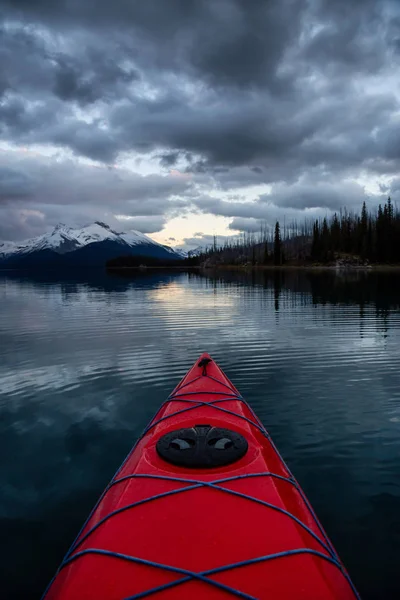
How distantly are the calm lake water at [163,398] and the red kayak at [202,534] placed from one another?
168 cm

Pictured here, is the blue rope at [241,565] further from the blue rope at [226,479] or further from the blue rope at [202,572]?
the blue rope at [226,479]

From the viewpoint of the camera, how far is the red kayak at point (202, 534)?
2908mm

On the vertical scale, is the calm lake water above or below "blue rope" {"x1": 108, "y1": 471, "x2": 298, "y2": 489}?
below

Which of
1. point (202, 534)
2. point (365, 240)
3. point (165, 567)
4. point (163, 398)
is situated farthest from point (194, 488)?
point (365, 240)

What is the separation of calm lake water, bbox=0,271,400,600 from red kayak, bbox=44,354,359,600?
1679 mm

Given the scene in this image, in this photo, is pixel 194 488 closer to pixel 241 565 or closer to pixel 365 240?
pixel 241 565

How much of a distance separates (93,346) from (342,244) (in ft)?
462

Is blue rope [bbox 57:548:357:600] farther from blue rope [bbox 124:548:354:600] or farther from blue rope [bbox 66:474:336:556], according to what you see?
blue rope [bbox 66:474:336:556]

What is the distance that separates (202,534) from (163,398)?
732cm

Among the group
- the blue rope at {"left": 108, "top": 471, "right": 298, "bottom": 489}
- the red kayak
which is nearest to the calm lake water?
the blue rope at {"left": 108, "top": 471, "right": 298, "bottom": 489}

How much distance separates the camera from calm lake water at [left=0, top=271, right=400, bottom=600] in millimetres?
5295

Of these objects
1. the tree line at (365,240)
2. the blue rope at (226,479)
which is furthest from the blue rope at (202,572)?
the tree line at (365,240)

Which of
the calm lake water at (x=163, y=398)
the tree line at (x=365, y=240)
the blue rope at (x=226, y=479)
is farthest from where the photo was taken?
the tree line at (x=365, y=240)

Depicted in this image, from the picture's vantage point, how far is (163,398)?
10609 mm
